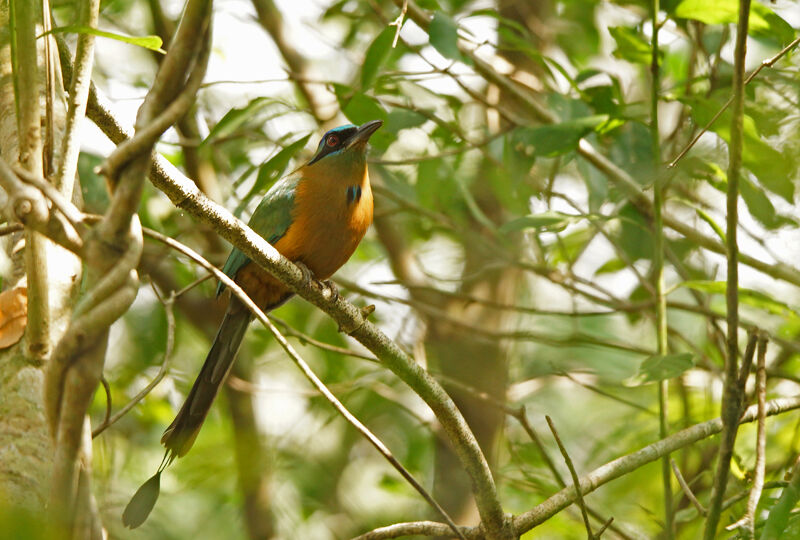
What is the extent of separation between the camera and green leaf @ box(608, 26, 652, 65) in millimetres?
3887

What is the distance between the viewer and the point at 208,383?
155 inches

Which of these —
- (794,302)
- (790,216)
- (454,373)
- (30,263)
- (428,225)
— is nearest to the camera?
(30,263)

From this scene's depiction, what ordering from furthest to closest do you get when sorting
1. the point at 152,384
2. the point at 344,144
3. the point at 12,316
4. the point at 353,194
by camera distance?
the point at 344,144 → the point at 353,194 → the point at 152,384 → the point at 12,316

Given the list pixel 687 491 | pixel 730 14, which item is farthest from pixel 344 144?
pixel 687 491

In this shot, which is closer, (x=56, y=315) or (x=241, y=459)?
(x=56, y=315)

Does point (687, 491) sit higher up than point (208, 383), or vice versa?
point (208, 383)

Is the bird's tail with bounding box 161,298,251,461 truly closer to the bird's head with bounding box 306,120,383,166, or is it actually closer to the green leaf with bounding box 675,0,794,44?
the bird's head with bounding box 306,120,383,166

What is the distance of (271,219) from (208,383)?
38.2 inches

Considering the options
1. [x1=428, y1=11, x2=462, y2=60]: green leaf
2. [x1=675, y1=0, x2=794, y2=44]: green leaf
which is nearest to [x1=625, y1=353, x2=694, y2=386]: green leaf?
[x1=675, y1=0, x2=794, y2=44]: green leaf

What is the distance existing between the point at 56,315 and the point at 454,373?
3909 millimetres

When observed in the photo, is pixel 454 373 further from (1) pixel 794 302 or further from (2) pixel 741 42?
(2) pixel 741 42

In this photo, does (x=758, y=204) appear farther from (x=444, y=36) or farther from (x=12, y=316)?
(x=12, y=316)

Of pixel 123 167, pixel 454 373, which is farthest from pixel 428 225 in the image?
pixel 123 167

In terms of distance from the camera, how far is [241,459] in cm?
416
